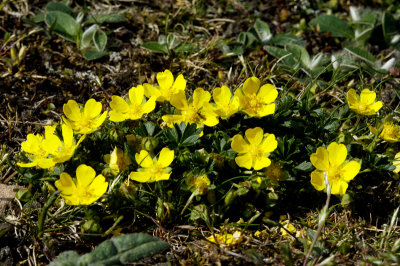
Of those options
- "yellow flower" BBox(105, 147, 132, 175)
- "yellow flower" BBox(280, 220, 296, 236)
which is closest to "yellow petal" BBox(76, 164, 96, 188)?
"yellow flower" BBox(105, 147, 132, 175)

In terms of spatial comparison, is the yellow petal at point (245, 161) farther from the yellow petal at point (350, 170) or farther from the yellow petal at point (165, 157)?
the yellow petal at point (350, 170)

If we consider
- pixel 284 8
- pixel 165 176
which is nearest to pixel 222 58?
pixel 284 8

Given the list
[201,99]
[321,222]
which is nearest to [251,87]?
[201,99]

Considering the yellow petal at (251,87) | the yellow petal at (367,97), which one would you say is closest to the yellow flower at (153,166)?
the yellow petal at (251,87)

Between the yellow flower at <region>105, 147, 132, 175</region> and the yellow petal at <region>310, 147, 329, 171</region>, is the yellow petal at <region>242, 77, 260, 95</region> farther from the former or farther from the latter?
the yellow flower at <region>105, 147, 132, 175</region>

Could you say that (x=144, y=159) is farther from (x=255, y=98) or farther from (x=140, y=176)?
(x=255, y=98)
